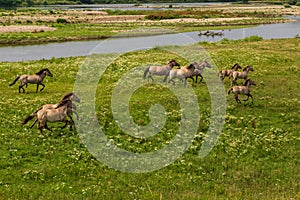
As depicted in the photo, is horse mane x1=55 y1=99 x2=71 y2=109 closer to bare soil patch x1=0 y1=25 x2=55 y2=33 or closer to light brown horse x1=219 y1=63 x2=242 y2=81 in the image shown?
light brown horse x1=219 y1=63 x2=242 y2=81

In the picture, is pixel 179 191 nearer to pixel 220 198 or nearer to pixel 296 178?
pixel 220 198

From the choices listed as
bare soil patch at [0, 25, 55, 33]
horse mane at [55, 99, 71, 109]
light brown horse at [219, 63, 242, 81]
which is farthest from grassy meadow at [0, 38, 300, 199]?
bare soil patch at [0, 25, 55, 33]

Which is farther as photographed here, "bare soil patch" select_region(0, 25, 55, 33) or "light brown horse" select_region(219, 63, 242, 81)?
"bare soil patch" select_region(0, 25, 55, 33)

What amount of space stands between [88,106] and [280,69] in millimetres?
21161

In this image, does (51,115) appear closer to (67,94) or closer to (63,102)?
(63,102)

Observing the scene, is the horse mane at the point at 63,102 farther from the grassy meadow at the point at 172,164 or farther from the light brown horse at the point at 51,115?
the grassy meadow at the point at 172,164

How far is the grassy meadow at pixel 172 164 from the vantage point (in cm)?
1573

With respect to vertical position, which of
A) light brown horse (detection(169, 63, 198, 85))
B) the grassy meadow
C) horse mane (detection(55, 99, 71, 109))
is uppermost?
horse mane (detection(55, 99, 71, 109))

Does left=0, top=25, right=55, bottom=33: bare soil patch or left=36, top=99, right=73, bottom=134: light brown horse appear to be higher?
left=36, top=99, right=73, bottom=134: light brown horse

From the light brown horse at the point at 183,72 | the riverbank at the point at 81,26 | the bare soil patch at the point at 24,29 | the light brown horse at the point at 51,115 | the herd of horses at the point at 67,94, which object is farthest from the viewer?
the bare soil patch at the point at 24,29

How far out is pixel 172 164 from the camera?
18.3m

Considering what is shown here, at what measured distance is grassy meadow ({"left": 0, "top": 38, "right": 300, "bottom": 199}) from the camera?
15734 millimetres

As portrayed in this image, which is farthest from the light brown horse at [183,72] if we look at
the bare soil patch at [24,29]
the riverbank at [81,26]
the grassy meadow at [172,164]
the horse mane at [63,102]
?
the bare soil patch at [24,29]

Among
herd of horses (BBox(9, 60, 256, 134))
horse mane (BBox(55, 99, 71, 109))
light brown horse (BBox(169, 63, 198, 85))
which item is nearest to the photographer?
herd of horses (BBox(9, 60, 256, 134))
